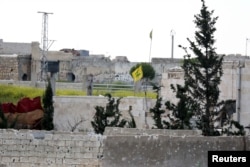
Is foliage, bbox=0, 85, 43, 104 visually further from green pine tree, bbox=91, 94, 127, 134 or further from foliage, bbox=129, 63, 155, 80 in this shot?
green pine tree, bbox=91, 94, 127, 134

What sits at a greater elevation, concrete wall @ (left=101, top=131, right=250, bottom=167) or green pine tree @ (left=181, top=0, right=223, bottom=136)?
green pine tree @ (left=181, top=0, right=223, bottom=136)

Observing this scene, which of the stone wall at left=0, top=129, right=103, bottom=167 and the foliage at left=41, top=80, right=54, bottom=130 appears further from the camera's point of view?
the foliage at left=41, top=80, right=54, bottom=130

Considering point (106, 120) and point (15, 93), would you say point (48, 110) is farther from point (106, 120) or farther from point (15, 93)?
point (15, 93)

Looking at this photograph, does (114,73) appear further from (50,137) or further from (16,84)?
(50,137)

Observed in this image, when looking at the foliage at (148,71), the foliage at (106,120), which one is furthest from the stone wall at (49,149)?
the foliage at (148,71)

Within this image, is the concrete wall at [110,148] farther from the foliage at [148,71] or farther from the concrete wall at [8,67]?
the concrete wall at [8,67]

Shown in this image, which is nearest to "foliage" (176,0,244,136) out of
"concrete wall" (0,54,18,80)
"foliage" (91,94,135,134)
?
"foliage" (91,94,135,134)

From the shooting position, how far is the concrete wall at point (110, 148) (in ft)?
29.5

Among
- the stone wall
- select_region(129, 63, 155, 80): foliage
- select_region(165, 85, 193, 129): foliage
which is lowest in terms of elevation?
the stone wall

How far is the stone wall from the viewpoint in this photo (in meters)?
10.1

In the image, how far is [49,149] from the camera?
1025cm

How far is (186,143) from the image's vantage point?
901 centimetres

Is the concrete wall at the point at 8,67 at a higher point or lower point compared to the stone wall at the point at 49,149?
higher

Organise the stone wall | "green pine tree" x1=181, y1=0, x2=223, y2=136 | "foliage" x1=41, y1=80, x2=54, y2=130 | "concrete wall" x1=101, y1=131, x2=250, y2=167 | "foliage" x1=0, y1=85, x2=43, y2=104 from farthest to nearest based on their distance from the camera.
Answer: "foliage" x1=0, y1=85, x2=43, y2=104
"foliage" x1=41, y1=80, x2=54, y2=130
"green pine tree" x1=181, y1=0, x2=223, y2=136
the stone wall
"concrete wall" x1=101, y1=131, x2=250, y2=167
